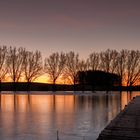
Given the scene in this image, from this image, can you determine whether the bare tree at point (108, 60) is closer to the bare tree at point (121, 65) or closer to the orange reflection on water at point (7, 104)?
the bare tree at point (121, 65)

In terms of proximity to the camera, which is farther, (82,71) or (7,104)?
(82,71)

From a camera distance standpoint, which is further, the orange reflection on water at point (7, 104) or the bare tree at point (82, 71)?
the bare tree at point (82, 71)

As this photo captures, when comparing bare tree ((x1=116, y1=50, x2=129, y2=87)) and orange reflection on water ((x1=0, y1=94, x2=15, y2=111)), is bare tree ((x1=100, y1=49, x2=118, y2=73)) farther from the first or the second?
orange reflection on water ((x1=0, y1=94, x2=15, y2=111))

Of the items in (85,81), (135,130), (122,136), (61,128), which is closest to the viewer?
(122,136)

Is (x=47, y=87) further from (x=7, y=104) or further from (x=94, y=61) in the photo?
(x=7, y=104)

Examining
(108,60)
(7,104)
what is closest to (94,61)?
(108,60)

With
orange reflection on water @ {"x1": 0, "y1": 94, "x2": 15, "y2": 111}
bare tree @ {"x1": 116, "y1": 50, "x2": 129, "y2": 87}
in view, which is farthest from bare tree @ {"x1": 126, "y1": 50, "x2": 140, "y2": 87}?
orange reflection on water @ {"x1": 0, "y1": 94, "x2": 15, "y2": 111}

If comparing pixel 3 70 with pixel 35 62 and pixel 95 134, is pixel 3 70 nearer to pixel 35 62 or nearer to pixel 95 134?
pixel 35 62

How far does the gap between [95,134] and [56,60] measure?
77545mm

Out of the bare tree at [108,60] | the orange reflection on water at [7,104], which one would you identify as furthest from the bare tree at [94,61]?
the orange reflection on water at [7,104]

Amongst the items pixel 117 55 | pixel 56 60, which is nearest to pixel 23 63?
pixel 56 60

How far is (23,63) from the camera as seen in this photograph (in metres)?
85.1

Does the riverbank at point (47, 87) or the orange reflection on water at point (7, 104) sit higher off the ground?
the orange reflection on water at point (7, 104)

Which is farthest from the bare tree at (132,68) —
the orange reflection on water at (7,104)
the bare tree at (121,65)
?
the orange reflection on water at (7,104)
